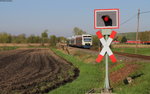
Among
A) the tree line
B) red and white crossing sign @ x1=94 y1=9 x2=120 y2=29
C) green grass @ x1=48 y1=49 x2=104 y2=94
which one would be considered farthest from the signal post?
the tree line

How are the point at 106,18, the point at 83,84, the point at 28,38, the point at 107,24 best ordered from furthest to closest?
the point at 28,38
the point at 83,84
the point at 107,24
the point at 106,18

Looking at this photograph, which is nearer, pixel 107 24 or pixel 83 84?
pixel 107 24

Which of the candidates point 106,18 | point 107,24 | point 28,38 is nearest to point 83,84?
point 107,24

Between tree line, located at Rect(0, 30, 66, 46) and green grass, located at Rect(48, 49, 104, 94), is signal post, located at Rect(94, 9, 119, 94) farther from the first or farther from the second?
tree line, located at Rect(0, 30, 66, 46)

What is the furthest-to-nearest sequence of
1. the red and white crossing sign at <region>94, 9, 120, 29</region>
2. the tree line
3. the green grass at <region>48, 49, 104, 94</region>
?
the tree line, the green grass at <region>48, 49, 104, 94</region>, the red and white crossing sign at <region>94, 9, 120, 29</region>

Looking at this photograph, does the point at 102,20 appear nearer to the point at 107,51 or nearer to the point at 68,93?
the point at 107,51

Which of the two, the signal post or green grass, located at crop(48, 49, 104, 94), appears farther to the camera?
green grass, located at crop(48, 49, 104, 94)

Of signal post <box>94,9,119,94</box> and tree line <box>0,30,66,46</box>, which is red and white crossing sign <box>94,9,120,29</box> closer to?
signal post <box>94,9,119,94</box>

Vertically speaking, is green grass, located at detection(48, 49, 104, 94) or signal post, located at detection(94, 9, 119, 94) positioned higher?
signal post, located at detection(94, 9, 119, 94)

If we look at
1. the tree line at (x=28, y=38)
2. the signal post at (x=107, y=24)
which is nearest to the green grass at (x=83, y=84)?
the signal post at (x=107, y=24)

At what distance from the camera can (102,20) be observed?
829 cm

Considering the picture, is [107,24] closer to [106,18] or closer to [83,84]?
[106,18]

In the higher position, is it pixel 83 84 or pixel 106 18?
pixel 106 18

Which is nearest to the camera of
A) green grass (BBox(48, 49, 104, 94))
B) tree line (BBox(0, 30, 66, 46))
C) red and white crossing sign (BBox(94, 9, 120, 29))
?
red and white crossing sign (BBox(94, 9, 120, 29))
